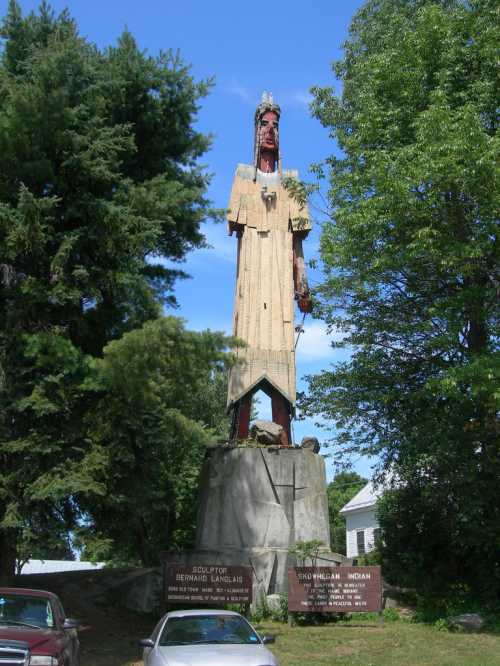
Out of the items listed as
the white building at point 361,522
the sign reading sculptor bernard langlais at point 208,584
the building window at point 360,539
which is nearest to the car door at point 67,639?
the sign reading sculptor bernard langlais at point 208,584

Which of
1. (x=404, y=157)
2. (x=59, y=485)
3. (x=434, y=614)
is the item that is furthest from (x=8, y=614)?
(x=404, y=157)

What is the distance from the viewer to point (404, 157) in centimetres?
1454

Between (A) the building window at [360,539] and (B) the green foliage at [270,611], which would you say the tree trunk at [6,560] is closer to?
(B) the green foliage at [270,611]

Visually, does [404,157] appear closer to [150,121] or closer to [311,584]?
[150,121]

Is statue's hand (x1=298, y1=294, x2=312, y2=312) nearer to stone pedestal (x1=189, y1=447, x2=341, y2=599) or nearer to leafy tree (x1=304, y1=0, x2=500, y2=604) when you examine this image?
leafy tree (x1=304, y1=0, x2=500, y2=604)

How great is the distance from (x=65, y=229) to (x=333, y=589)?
820 cm

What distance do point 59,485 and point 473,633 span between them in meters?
7.72

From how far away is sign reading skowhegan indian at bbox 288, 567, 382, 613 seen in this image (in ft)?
43.8

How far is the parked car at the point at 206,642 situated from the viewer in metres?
6.96

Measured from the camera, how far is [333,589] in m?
13.5

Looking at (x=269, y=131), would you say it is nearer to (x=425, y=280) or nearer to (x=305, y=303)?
(x=305, y=303)

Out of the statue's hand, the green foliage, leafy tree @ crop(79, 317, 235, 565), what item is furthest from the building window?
leafy tree @ crop(79, 317, 235, 565)

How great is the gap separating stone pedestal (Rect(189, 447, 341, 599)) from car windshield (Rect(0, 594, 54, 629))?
708cm

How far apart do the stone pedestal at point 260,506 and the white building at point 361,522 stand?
17.6 metres
